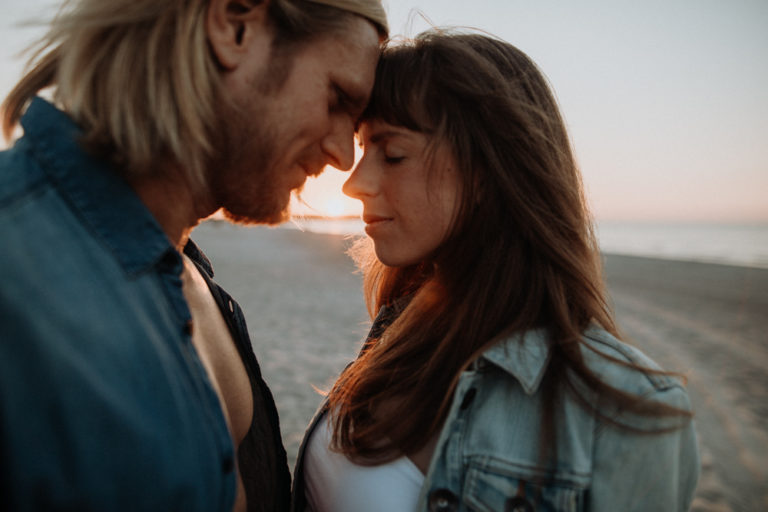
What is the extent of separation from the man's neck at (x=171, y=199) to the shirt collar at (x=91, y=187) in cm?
11

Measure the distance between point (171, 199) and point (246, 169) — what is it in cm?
29

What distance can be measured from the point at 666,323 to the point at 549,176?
11.0 meters

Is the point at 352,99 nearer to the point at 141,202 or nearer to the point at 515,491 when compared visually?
the point at 141,202

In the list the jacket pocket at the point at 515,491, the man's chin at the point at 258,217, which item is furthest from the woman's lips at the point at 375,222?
the jacket pocket at the point at 515,491

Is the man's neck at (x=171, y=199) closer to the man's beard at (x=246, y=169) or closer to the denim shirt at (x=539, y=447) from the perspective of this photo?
the man's beard at (x=246, y=169)

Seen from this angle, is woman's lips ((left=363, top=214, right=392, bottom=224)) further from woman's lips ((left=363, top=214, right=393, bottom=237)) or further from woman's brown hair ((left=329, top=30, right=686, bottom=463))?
woman's brown hair ((left=329, top=30, right=686, bottom=463))

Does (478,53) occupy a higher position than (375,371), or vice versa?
(478,53)

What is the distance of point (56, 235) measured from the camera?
109cm

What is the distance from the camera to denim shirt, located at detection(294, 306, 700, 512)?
54.8 inches

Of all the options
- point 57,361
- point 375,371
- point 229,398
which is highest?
point 57,361

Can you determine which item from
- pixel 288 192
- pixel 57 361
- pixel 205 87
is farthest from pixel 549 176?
pixel 57 361

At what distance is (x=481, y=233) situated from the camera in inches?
75.9

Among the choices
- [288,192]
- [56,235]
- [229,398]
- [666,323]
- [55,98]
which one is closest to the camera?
[56,235]

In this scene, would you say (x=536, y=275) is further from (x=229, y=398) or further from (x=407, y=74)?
(x=229, y=398)
